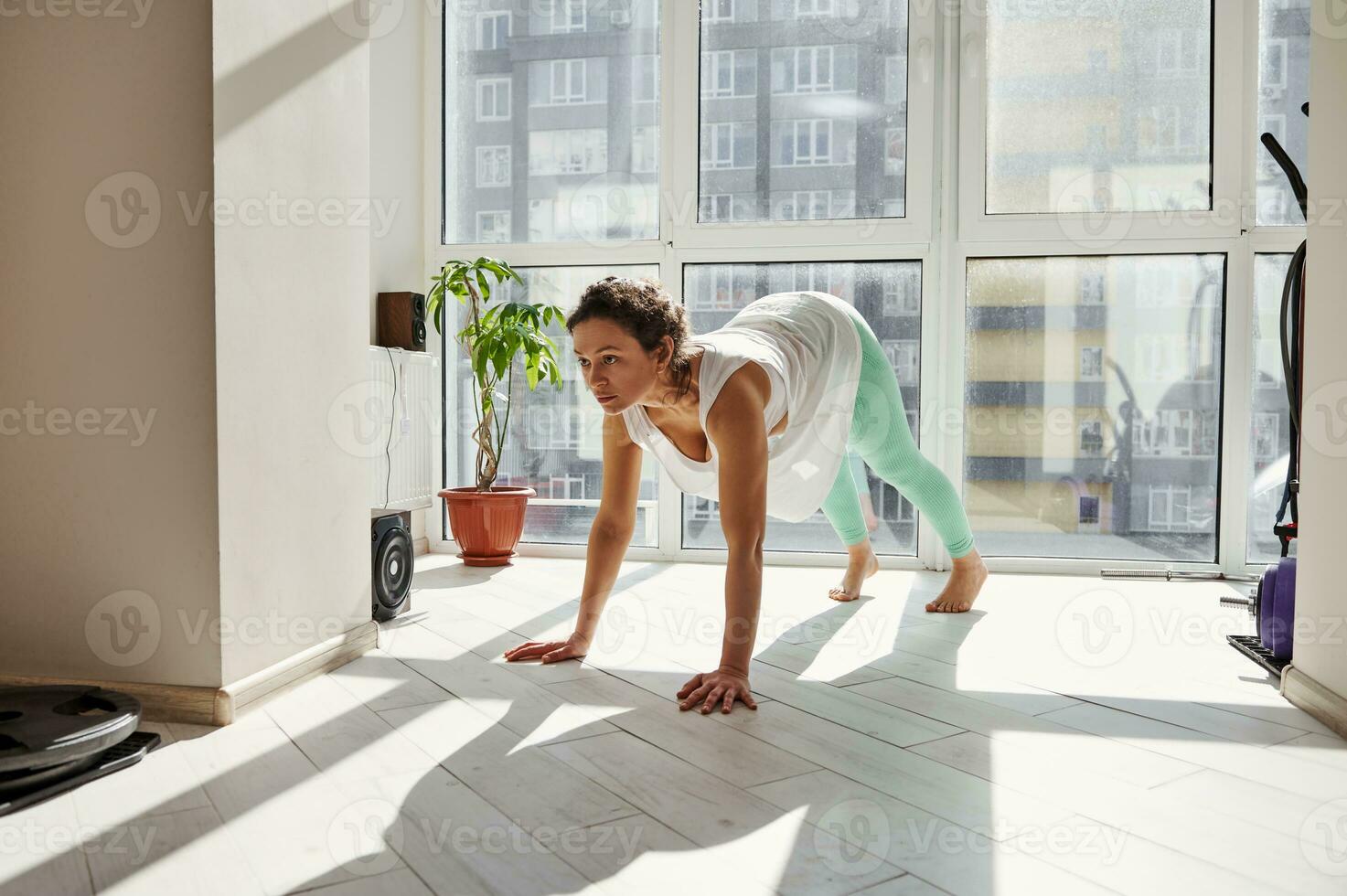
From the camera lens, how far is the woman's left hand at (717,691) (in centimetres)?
172

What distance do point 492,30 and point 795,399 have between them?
94.0 inches

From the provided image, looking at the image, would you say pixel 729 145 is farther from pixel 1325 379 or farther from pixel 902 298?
pixel 1325 379

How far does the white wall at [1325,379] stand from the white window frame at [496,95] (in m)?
2.74

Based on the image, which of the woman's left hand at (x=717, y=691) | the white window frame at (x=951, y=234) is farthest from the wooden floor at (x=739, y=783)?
the white window frame at (x=951, y=234)

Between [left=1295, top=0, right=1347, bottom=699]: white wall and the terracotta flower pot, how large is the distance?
2418 mm

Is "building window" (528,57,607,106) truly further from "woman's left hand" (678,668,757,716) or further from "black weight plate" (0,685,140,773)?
"black weight plate" (0,685,140,773)

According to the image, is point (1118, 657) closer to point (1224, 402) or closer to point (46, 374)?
point (1224, 402)

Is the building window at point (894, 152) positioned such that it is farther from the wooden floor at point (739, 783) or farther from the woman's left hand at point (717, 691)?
the woman's left hand at point (717, 691)

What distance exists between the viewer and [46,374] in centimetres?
171

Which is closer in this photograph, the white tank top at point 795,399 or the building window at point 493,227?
the white tank top at point 795,399

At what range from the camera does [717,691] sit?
1740 millimetres

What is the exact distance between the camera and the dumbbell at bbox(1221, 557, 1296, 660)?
2025 millimetres

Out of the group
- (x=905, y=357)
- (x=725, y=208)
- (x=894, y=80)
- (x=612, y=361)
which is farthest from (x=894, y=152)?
(x=612, y=361)

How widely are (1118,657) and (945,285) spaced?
1602 millimetres
